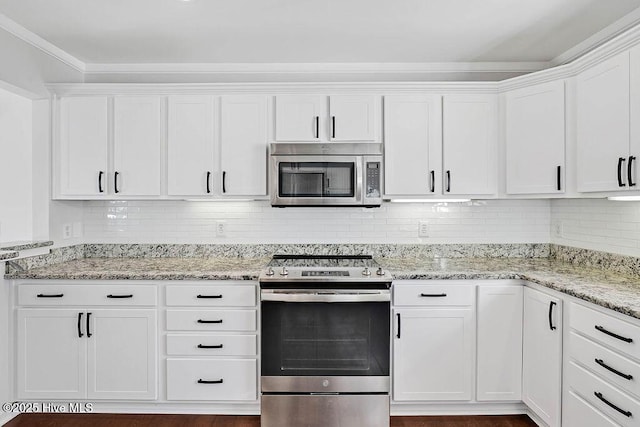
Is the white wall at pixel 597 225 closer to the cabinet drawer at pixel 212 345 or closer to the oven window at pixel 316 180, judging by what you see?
the oven window at pixel 316 180

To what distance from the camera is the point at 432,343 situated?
8.48 feet

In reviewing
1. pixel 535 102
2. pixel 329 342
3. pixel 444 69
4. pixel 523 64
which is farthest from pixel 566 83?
pixel 329 342

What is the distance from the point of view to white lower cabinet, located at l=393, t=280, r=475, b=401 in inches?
102

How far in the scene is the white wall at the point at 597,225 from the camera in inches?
98.4

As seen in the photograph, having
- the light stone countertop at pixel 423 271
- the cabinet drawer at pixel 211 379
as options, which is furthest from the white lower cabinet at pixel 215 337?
the light stone countertop at pixel 423 271

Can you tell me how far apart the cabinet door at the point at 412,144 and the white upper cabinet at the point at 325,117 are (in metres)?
0.14

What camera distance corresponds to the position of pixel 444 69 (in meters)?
3.24

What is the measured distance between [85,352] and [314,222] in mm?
1787

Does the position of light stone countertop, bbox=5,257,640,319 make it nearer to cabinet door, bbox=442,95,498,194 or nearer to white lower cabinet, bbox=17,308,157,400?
white lower cabinet, bbox=17,308,157,400

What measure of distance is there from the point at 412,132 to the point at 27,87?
2.69 m

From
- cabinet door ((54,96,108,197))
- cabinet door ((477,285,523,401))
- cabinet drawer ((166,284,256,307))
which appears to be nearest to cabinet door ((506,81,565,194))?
cabinet door ((477,285,523,401))

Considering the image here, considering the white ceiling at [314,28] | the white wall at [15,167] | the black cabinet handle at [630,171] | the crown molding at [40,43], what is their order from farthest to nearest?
1. the white wall at [15,167]
2. the crown molding at [40,43]
3. the white ceiling at [314,28]
4. the black cabinet handle at [630,171]

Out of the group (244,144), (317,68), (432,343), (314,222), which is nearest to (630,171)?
(432,343)

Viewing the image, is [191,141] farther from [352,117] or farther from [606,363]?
[606,363]
